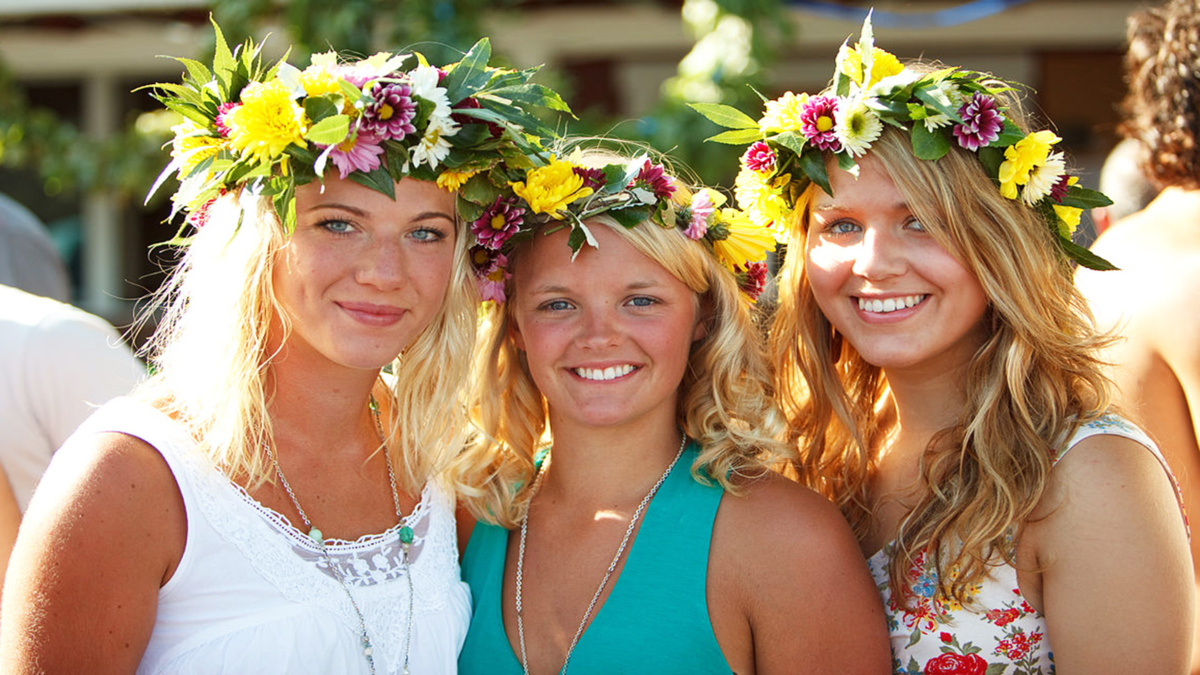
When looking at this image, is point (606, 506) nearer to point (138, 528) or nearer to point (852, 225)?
point (852, 225)

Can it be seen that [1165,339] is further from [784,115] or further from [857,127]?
[784,115]

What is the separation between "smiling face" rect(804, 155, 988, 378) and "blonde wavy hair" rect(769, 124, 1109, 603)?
0.04 m

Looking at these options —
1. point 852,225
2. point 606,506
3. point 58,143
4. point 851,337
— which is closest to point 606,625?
point 606,506

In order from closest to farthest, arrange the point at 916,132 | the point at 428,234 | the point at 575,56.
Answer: the point at 916,132
the point at 428,234
the point at 575,56

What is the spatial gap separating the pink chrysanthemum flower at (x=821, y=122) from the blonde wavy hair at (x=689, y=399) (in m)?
0.39

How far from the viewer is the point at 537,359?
8.72 ft

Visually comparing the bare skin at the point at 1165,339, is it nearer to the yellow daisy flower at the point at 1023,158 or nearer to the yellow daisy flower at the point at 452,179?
the yellow daisy flower at the point at 1023,158

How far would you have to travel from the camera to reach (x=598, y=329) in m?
2.57

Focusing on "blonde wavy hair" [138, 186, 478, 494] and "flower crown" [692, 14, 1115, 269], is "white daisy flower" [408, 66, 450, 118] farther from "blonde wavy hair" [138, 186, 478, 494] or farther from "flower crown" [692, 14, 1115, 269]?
"flower crown" [692, 14, 1115, 269]

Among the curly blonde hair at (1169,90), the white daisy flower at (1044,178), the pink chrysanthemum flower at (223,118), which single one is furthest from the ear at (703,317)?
the curly blonde hair at (1169,90)

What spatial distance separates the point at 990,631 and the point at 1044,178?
3.32ft

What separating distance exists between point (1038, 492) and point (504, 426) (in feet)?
4.58

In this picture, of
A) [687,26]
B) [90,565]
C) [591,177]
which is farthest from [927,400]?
[687,26]

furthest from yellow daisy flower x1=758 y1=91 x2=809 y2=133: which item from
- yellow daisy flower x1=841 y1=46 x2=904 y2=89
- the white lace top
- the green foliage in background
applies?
the green foliage in background
